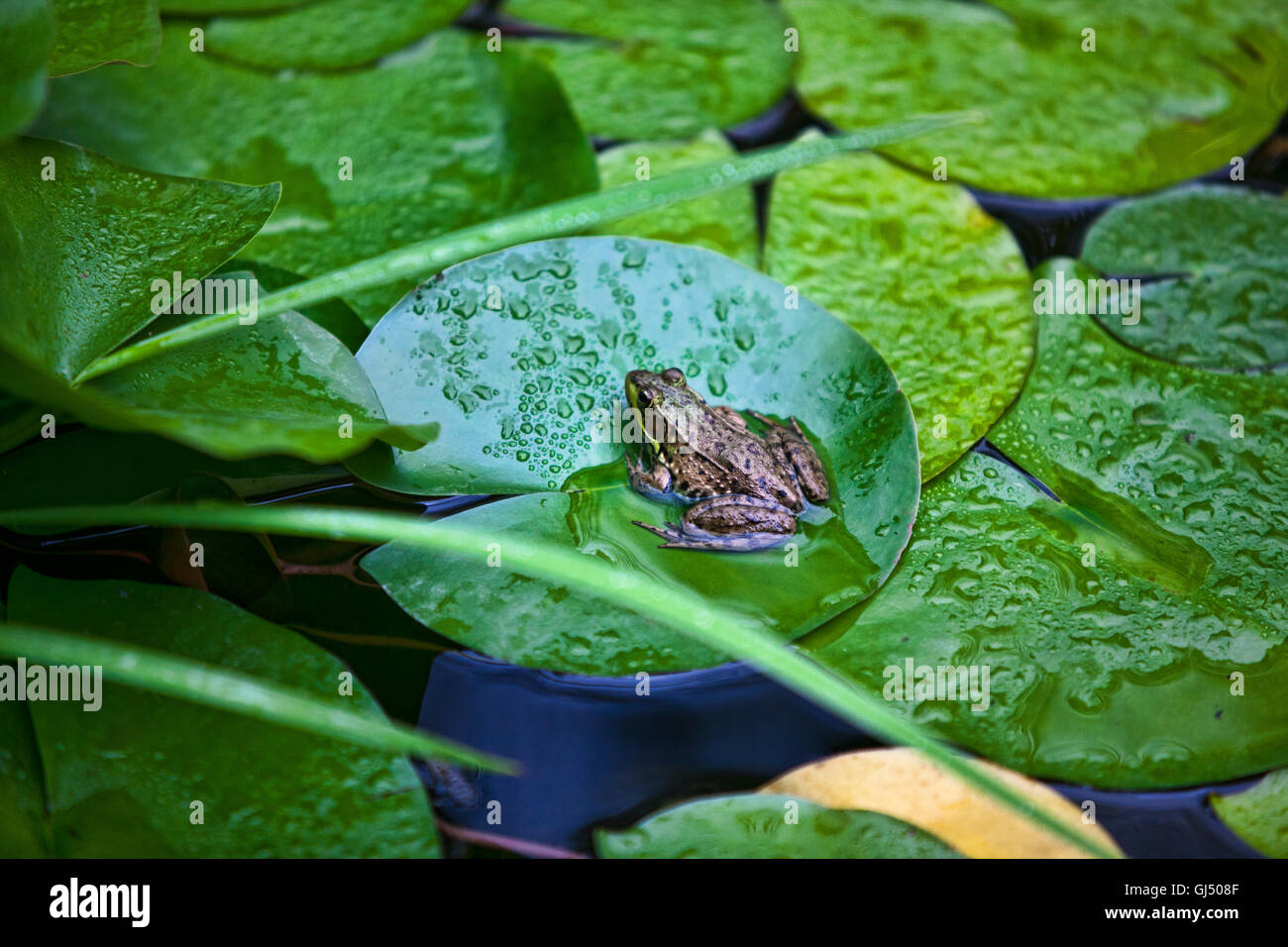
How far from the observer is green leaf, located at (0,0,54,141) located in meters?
1.62

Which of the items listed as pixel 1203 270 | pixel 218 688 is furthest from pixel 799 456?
pixel 1203 270

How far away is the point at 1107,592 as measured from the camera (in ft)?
7.22

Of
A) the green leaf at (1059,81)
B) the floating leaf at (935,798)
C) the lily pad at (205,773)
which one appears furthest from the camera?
the green leaf at (1059,81)

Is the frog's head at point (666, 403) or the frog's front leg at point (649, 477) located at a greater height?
the frog's head at point (666, 403)

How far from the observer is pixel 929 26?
11.6ft

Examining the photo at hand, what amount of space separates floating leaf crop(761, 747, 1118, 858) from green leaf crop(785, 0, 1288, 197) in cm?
217

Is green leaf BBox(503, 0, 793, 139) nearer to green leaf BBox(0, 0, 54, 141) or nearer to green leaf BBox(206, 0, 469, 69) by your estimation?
green leaf BBox(206, 0, 469, 69)

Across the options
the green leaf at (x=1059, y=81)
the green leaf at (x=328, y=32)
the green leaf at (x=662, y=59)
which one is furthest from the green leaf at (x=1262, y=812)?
the green leaf at (x=328, y=32)

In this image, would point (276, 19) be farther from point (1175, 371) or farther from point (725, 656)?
point (1175, 371)

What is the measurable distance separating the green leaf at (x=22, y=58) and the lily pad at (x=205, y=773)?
3.51 feet

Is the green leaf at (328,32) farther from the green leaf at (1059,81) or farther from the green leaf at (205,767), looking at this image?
the green leaf at (205,767)

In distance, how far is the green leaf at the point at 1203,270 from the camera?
2.71m

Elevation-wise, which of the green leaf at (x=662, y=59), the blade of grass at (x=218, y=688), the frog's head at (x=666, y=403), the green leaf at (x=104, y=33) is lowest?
the blade of grass at (x=218, y=688)

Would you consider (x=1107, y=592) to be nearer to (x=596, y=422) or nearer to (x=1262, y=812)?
(x=1262, y=812)
